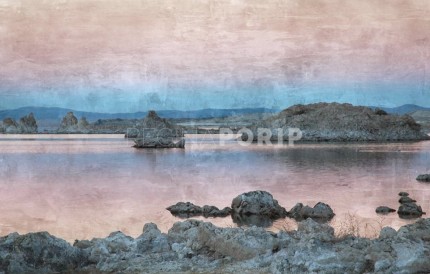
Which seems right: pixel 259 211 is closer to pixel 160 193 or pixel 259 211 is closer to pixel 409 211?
pixel 409 211

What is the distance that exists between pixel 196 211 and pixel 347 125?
238ft

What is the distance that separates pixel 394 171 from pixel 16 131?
139 meters

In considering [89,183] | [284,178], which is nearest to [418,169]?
[284,178]

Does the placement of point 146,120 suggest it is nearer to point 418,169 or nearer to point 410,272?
point 418,169

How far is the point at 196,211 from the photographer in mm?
12461

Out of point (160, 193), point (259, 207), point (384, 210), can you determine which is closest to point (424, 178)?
point (384, 210)

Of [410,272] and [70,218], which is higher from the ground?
[410,272]

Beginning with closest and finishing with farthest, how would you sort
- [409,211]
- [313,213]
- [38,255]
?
[38,255] < [313,213] < [409,211]

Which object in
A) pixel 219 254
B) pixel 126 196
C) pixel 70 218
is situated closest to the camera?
pixel 219 254

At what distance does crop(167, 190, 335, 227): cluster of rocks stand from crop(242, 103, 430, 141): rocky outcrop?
68.5 m

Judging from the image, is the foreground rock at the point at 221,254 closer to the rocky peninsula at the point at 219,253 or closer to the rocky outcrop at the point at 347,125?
the rocky peninsula at the point at 219,253

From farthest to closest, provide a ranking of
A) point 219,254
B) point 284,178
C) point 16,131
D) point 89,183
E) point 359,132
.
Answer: point 16,131 < point 359,132 < point 284,178 < point 89,183 < point 219,254

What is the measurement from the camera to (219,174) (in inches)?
931

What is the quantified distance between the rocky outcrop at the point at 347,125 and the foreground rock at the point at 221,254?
245 feet
